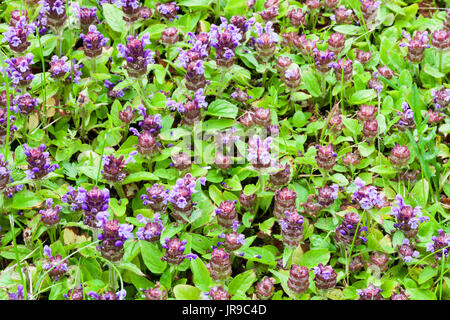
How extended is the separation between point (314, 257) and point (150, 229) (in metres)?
0.88

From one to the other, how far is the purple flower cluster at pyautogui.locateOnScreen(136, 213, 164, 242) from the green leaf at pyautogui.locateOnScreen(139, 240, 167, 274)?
3 centimetres

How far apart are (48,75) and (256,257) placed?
5.92 ft

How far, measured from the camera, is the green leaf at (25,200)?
3148mm

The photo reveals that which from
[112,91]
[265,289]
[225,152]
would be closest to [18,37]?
[112,91]

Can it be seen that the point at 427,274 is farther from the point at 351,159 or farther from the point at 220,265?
the point at 220,265

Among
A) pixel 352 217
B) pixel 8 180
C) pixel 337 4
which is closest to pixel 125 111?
pixel 8 180

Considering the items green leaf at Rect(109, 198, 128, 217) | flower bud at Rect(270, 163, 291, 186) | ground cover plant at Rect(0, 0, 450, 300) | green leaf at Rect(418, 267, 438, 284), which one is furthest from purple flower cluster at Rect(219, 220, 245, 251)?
green leaf at Rect(418, 267, 438, 284)


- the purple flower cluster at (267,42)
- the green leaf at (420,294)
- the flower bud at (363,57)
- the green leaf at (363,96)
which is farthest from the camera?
the flower bud at (363,57)

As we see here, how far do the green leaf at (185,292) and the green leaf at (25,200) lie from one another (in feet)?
3.03

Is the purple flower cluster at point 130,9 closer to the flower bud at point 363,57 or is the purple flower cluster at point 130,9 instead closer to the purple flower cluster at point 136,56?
the purple flower cluster at point 136,56

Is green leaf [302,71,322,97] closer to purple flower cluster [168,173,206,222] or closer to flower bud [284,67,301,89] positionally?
flower bud [284,67,301,89]

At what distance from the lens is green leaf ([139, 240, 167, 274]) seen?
2.96 metres

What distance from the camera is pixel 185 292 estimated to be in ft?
9.36

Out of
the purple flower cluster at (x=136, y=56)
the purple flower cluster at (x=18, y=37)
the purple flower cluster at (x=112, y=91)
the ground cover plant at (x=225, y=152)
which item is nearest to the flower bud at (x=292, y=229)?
the ground cover plant at (x=225, y=152)
